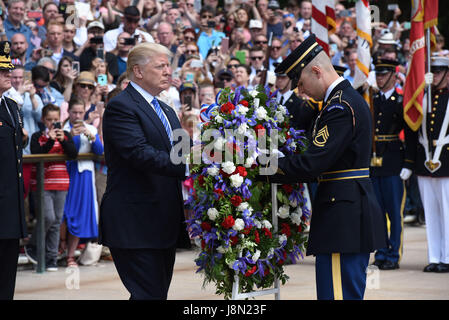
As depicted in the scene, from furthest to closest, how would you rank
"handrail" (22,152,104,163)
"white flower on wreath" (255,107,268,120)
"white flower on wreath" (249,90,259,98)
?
"handrail" (22,152,104,163)
"white flower on wreath" (249,90,259,98)
"white flower on wreath" (255,107,268,120)

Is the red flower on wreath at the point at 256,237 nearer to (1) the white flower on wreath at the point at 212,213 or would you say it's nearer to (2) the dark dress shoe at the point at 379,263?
(1) the white flower on wreath at the point at 212,213

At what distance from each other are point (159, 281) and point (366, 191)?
4.52ft

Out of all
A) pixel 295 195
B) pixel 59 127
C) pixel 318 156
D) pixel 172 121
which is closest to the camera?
pixel 318 156

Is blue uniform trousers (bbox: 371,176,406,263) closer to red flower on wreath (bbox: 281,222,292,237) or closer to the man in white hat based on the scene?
the man in white hat

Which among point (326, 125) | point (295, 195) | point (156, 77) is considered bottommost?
point (295, 195)

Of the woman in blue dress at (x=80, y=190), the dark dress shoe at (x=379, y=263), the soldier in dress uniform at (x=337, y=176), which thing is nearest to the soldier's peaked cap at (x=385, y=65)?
the dark dress shoe at (x=379, y=263)

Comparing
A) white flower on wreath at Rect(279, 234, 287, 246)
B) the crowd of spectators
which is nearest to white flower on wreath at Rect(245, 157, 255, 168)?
white flower on wreath at Rect(279, 234, 287, 246)

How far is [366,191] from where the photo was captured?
521cm

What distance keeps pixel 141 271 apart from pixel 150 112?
96 cm

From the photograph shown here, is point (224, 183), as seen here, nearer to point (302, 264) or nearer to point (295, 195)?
point (295, 195)

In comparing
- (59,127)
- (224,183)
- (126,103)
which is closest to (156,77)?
(126,103)

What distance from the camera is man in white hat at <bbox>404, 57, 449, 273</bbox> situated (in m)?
9.38

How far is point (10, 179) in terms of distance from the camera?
19.9 feet

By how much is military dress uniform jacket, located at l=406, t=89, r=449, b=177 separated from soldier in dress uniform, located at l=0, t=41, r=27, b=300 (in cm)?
500
